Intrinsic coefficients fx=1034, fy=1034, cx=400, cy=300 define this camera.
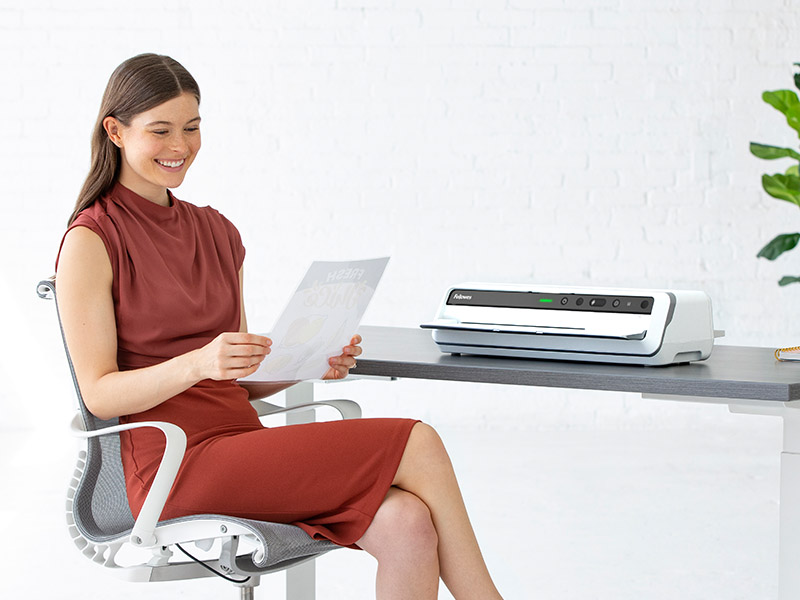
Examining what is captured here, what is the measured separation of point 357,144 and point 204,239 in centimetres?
268

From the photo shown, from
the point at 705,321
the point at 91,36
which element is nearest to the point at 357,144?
the point at 91,36

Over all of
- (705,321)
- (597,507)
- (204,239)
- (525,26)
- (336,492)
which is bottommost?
(597,507)

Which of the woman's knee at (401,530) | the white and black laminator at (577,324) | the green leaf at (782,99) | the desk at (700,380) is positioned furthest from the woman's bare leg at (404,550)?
the green leaf at (782,99)

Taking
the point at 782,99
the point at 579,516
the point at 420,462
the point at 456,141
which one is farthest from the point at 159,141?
the point at 456,141

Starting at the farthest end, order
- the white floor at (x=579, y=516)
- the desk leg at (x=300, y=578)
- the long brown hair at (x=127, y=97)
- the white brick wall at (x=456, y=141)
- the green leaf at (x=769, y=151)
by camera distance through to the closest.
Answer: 1. the white brick wall at (x=456, y=141)
2. the white floor at (x=579, y=516)
3. the desk leg at (x=300, y=578)
4. the green leaf at (x=769, y=151)
5. the long brown hair at (x=127, y=97)

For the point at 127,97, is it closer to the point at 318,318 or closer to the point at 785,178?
the point at 318,318

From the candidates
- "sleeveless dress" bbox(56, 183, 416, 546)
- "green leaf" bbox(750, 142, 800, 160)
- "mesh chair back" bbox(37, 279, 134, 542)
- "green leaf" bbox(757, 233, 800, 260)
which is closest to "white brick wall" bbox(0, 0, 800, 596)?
"green leaf" bbox(750, 142, 800, 160)

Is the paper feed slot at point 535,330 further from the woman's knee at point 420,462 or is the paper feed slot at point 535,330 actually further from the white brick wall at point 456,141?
the white brick wall at point 456,141

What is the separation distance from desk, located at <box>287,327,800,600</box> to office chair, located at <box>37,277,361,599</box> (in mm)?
347

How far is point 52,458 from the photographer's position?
4121mm

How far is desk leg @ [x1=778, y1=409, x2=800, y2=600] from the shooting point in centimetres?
149

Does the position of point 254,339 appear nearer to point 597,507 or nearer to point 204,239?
point 204,239

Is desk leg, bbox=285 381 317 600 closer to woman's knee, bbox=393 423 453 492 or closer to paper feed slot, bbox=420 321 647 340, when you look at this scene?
paper feed slot, bbox=420 321 647 340

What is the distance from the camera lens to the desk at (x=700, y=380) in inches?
57.2
